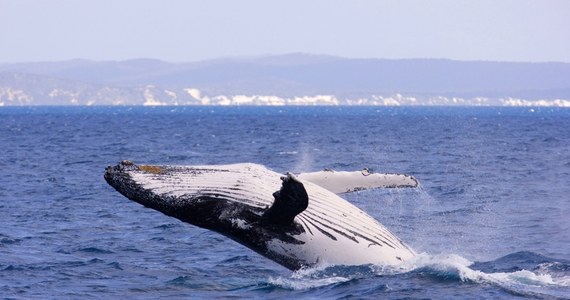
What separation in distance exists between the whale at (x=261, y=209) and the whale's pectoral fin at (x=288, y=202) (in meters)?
0.02

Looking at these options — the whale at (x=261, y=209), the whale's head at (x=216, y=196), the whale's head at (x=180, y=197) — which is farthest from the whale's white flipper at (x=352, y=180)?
the whale's head at (x=180, y=197)

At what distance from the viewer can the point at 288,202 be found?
30.8ft

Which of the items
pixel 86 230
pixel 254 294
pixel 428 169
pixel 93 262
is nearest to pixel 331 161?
pixel 428 169

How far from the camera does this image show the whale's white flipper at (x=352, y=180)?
10602 mm

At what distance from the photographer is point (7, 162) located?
37.5 m

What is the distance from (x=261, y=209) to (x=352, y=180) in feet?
3.82

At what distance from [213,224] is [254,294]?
2167mm

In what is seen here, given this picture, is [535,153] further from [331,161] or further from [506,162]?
[331,161]

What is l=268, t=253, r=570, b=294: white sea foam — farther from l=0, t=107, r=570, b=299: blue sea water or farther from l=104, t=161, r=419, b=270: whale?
l=104, t=161, r=419, b=270: whale

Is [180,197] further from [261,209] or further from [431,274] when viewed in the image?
[431,274]

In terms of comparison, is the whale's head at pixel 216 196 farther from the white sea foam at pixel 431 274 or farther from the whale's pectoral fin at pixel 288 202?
the white sea foam at pixel 431 274

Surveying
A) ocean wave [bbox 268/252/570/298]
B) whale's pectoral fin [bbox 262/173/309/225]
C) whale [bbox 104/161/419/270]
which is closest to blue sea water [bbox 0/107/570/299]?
ocean wave [bbox 268/252/570/298]

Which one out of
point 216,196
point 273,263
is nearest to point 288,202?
point 216,196

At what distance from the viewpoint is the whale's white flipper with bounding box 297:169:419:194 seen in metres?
10.6
